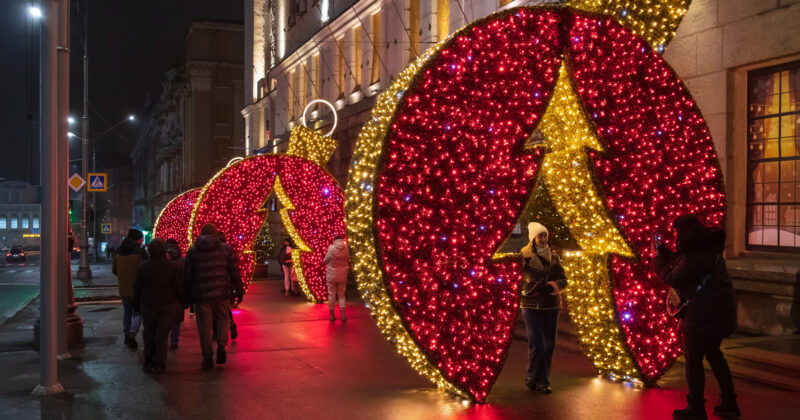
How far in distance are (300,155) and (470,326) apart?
40.5 feet

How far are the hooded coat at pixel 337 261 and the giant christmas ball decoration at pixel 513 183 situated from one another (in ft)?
21.3

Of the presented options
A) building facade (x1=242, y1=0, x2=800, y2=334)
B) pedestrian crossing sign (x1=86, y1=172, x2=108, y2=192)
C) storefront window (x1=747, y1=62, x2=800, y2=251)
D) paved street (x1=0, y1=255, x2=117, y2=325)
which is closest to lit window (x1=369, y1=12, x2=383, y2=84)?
pedestrian crossing sign (x1=86, y1=172, x2=108, y2=192)

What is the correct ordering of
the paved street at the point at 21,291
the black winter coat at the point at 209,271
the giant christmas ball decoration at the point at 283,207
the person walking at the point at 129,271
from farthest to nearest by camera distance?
the paved street at the point at 21,291 < the giant christmas ball decoration at the point at 283,207 < the person walking at the point at 129,271 < the black winter coat at the point at 209,271

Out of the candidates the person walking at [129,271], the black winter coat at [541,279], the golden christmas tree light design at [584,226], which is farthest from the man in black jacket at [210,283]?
the golden christmas tree light design at [584,226]

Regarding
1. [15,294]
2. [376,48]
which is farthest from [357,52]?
[15,294]

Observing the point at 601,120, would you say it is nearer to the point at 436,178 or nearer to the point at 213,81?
the point at 436,178

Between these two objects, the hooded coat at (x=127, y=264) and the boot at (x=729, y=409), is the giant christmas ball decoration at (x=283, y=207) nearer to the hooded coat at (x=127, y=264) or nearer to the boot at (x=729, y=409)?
the hooded coat at (x=127, y=264)

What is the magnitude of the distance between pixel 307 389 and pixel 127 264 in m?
5.04

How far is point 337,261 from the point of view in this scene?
14992mm

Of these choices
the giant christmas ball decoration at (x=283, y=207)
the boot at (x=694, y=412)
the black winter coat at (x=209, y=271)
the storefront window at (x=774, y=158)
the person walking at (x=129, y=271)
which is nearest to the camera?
the boot at (x=694, y=412)

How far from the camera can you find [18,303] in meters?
21.7

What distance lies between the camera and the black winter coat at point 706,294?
707cm

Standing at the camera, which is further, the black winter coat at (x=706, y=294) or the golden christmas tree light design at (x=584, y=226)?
the golden christmas tree light design at (x=584, y=226)

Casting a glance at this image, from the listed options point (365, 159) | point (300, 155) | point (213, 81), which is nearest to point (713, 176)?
point (365, 159)
